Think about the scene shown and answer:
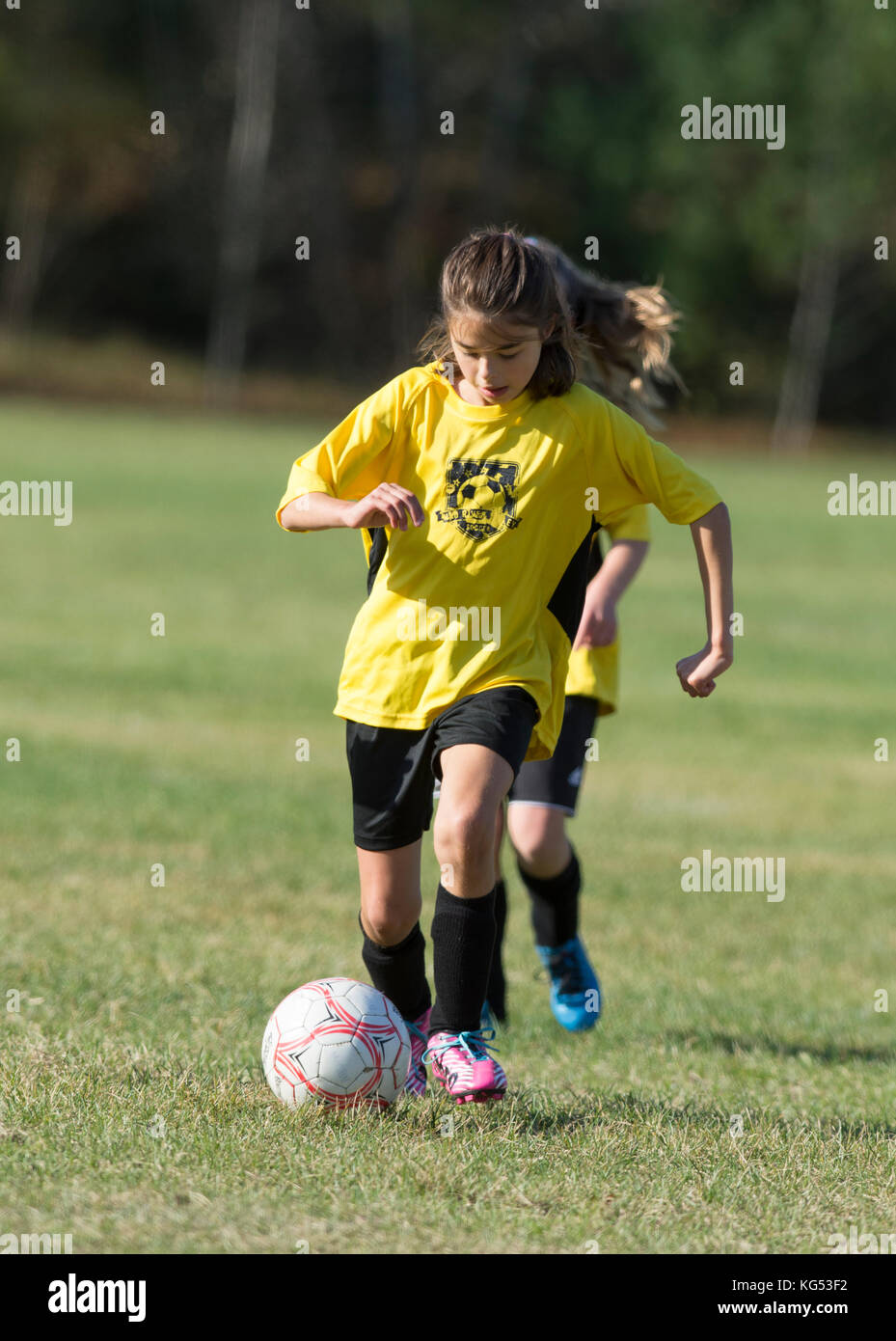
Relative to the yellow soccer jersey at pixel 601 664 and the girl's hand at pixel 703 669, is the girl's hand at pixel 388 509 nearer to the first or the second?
the girl's hand at pixel 703 669

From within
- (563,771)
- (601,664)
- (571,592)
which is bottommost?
(563,771)

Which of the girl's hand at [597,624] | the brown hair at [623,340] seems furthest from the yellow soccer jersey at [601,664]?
the brown hair at [623,340]

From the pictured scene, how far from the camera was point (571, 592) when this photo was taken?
4.44m

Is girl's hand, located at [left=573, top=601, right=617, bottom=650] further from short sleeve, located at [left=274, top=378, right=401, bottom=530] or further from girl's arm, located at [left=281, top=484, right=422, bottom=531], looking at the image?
girl's arm, located at [left=281, top=484, right=422, bottom=531]

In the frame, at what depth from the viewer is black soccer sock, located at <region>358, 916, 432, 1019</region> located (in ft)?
15.0

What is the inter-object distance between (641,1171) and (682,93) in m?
49.9

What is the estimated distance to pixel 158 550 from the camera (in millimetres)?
20734

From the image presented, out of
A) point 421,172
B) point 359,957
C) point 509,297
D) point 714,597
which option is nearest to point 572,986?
point 359,957

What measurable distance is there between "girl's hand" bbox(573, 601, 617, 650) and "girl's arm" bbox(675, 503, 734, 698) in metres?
1.26

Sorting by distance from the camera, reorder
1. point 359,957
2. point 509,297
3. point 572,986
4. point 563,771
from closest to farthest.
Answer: point 509,297
point 563,771
point 572,986
point 359,957

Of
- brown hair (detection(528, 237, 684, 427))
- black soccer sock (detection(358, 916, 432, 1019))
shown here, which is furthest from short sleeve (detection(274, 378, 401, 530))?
brown hair (detection(528, 237, 684, 427))

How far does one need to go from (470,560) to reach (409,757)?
0.54m

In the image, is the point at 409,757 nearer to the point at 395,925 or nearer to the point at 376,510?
the point at 395,925

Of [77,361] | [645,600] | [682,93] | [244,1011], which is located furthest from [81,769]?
[682,93]
